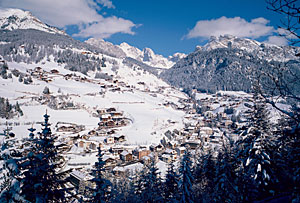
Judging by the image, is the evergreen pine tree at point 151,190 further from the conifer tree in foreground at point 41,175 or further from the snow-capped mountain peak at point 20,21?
the snow-capped mountain peak at point 20,21

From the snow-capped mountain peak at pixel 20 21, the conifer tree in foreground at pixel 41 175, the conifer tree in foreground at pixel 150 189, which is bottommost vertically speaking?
the conifer tree in foreground at pixel 150 189

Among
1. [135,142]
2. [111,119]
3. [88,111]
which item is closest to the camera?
[135,142]

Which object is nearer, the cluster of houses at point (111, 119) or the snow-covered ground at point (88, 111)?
the snow-covered ground at point (88, 111)

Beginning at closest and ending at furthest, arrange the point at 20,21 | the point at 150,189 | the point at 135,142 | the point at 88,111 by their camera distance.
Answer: the point at 150,189, the point at 135,142, the point at 88,111, the point at 20,21

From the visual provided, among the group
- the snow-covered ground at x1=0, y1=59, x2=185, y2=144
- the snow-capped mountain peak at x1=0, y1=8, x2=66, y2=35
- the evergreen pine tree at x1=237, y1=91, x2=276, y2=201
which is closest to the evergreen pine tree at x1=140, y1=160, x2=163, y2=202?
the evergreen pine tree at x1=237, y1=91, x2=276, y2=201

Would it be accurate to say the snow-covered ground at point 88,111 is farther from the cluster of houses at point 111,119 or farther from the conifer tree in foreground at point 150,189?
the conifer tree in foreground at point 150,189

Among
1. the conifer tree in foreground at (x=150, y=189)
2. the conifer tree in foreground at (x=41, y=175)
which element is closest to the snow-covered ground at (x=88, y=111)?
the conifer tree in foreground at (x=150, y=189)

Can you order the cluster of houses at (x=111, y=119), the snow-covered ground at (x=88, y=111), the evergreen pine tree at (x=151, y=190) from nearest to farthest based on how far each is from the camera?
1. the evergreen pine tree at (x=151, y=190)
2. the snow-covered ground at (x=88, y=111)
3. the cluster of houses at (x=111, y=119)

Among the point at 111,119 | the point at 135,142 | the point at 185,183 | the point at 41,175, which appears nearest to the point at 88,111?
the point at 111,119

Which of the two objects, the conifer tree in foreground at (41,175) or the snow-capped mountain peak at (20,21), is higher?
the snow-capped mountain peak at (20,21)

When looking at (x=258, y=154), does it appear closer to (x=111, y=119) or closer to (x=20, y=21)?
(x=111, y=119)

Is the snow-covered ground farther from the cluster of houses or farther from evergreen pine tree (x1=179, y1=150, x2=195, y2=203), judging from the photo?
evergreen pine tree (x1=179, y1=150, x2=195, y2=203)

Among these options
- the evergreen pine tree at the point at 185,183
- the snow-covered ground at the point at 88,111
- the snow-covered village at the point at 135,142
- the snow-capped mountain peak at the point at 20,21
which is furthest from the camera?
the snow-capped mountain peak at the point at 20,21

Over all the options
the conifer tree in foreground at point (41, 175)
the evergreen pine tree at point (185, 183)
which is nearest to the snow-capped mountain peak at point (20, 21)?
the evergreen pine tree at point (185, 183)
